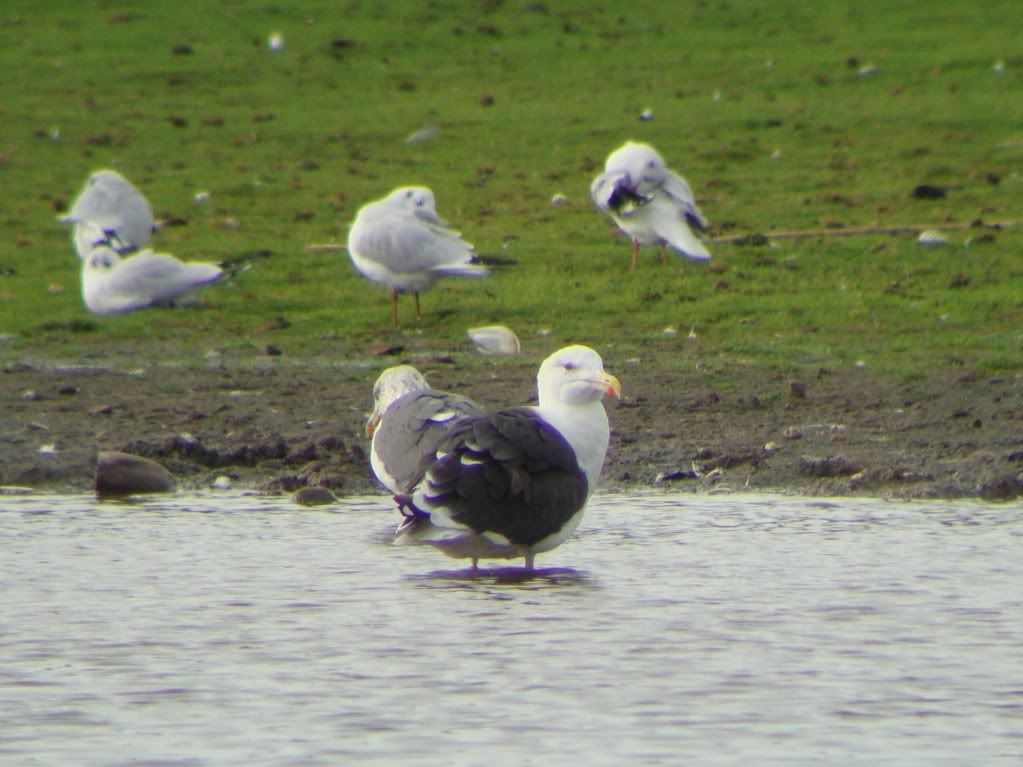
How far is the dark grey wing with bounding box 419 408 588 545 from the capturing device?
6.44 metres

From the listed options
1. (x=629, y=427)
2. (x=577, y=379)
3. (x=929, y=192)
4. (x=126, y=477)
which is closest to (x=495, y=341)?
(x=629, y=427)

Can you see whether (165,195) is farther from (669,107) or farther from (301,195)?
(669,107)

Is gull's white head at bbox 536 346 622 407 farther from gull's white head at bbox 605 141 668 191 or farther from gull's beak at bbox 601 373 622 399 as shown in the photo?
gull's white head at bbox 605 141 668 191

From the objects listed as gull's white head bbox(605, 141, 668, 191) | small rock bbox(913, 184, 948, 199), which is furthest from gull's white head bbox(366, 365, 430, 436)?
small rock bbox(913, 184, 948, 199)

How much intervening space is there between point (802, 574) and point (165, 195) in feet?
40.7

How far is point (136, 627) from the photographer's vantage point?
19.4 feet

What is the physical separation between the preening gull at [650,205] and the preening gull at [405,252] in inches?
59.8

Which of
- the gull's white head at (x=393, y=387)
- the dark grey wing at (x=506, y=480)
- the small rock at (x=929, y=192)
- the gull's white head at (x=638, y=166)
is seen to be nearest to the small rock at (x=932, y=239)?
the gull's white head at (x=638, y=166)

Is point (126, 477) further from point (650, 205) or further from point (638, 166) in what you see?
point (638, 166)

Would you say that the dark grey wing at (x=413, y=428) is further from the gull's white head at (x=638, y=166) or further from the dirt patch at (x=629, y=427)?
the gull's white head at (x=638, y=166)

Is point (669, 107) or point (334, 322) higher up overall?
point (669, 107)

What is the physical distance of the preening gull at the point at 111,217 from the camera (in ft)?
47.7

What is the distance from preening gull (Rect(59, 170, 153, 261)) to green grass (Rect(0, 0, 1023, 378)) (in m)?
0.33

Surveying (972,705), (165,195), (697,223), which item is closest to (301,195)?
(165,195)
